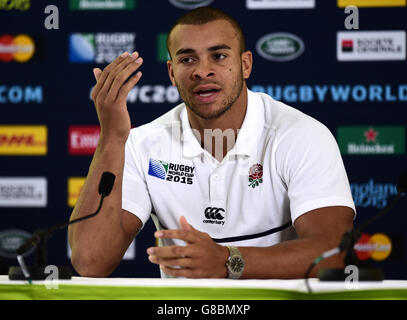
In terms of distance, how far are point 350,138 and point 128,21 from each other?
1259mm

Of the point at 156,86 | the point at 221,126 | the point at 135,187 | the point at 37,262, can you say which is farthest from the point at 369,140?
the point at 37,262

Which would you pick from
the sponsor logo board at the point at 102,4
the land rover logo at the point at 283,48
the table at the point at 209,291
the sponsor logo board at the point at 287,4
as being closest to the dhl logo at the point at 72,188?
the sponsor logo board at the point at 102,4

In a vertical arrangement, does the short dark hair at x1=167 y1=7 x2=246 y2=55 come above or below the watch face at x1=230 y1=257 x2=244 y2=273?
above

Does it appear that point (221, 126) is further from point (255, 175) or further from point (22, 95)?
point (22, 95)

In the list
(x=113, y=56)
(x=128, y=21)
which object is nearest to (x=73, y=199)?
(x=113, y=56)

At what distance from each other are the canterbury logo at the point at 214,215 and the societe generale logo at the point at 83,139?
1384 mm

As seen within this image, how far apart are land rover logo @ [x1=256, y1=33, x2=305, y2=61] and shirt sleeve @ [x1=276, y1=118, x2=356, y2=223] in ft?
4.05

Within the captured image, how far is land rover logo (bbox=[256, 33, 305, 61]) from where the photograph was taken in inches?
110

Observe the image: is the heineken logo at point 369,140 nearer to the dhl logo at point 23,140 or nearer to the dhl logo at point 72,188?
the dhl logo at point 72,188

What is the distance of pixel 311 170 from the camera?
4.90 ft

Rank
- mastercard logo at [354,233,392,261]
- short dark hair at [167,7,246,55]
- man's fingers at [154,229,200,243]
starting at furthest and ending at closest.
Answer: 1. mastercard logo at [354,233,392,261]
2. short dark hair at [167,7,246,55]
3. man's fingers at [154,229,200,243]

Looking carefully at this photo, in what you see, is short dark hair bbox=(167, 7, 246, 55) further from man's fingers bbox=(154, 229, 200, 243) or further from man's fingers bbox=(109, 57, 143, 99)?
man's fingers bbox=(154, 229, 200, 243)

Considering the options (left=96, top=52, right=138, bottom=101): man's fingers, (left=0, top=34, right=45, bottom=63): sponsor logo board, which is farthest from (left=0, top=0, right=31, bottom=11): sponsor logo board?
(left=96, top=52, right=138, bottom=101): man's fingers

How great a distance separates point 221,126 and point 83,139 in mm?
1314
